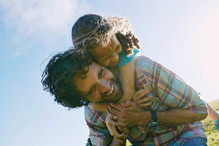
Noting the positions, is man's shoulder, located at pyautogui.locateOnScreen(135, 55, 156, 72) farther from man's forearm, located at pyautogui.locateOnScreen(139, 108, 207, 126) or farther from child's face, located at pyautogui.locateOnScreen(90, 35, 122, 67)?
man's forearm, located at pyautogui.locateOnScreen(139, 108, 207, 126)

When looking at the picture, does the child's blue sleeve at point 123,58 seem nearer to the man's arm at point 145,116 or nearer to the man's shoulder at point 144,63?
the man's shoulder at point 144,63

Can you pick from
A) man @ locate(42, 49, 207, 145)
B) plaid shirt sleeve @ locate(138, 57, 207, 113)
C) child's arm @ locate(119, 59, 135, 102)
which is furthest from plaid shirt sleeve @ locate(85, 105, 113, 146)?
plaid shirt sleeve @ locate(138, 57, 207, 113)

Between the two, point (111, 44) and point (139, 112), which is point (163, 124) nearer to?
point (139, 112)

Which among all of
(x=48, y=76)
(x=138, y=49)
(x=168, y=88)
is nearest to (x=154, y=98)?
(x=168, y=88)

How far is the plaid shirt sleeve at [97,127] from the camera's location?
11.8 ft

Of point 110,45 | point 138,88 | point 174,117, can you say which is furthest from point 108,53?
point 174,117

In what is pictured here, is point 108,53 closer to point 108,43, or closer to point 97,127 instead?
point 108,43

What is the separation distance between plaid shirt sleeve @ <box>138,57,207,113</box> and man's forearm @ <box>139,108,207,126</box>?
0.27 ft

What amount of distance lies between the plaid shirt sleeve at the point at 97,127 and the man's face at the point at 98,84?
653 mm

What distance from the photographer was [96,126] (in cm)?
368

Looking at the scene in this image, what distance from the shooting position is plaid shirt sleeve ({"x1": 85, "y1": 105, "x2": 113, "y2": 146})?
11.8ft

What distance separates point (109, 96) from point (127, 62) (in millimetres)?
603

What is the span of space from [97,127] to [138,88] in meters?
1.08

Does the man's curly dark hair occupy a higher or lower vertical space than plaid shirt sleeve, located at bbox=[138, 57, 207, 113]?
higher
